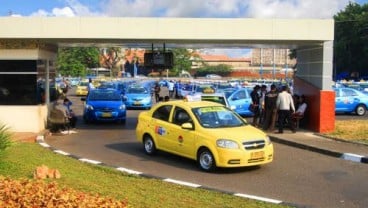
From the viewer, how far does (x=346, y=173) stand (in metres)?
11.5

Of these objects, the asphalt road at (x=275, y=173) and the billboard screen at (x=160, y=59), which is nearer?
the asphalt road at (x=275, y=173)

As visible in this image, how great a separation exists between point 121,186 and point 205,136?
10.2 feet

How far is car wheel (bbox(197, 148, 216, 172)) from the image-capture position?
37.6ft

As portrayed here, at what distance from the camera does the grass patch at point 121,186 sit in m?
8.08

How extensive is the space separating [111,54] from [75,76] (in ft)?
33.8

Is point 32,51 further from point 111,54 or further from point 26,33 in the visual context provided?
point 111,54

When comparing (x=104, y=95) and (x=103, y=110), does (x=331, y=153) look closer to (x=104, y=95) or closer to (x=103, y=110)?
(x=103, y=110)

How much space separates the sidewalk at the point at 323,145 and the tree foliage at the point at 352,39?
5193 cm

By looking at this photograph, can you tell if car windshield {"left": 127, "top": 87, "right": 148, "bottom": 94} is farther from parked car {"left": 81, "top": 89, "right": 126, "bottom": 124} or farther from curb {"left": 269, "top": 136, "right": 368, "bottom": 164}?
curb {"left": 269, "top": 136, "right": 368, "bottom": 164}

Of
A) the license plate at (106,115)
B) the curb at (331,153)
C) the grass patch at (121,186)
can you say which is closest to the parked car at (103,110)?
the license plate at (106,115)

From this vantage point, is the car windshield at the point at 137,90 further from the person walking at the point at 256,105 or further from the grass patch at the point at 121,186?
the grass patch at the point at 121,186

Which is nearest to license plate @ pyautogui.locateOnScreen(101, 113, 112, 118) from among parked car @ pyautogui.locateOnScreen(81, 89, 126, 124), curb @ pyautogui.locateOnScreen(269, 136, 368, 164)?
parked car @ pyautogui.locateOnScreen(81, 89, 126, 124)

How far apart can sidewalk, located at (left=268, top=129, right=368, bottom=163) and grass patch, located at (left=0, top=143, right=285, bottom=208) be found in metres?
5.71

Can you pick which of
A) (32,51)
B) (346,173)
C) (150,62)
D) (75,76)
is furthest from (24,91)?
(75,76)
